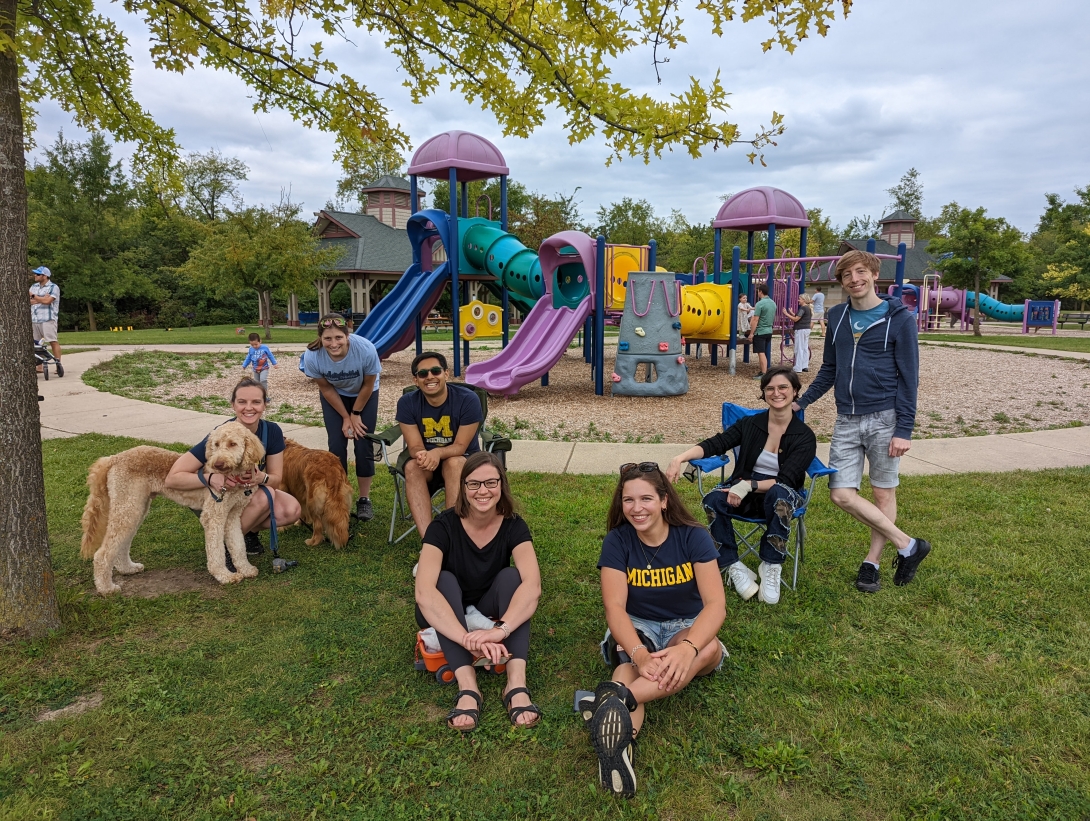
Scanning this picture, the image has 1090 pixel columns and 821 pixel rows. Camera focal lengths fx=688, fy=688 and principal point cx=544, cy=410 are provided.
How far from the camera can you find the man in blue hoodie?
3.79 meters

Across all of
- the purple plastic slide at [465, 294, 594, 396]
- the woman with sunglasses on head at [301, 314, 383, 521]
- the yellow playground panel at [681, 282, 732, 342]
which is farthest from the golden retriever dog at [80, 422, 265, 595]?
the yellow playground panel at [681, 282, 732, 342]

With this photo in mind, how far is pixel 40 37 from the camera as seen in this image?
3.16 m

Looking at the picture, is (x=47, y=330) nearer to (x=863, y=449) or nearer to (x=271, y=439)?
(x=271, y=439)

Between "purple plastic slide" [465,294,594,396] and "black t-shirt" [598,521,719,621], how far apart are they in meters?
7.92

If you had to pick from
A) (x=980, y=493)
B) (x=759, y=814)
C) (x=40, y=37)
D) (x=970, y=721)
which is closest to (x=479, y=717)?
(x=759, y=814)

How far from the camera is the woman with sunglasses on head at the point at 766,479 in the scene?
384 centimetres

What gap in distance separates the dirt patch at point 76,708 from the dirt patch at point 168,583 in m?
1.02

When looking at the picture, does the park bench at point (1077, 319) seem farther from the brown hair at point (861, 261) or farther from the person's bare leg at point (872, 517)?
the brown hair at point (861, 261)

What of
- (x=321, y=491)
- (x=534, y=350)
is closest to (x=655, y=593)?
(x=321, y=491)

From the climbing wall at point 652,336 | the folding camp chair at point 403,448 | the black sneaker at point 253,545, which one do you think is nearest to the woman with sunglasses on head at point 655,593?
the folding camp chair at point 403,448

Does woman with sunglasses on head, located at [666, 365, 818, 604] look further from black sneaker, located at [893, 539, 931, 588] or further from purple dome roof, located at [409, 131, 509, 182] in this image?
purple dome roof, located at [409, 131, 509, 182]

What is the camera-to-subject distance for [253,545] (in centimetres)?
475

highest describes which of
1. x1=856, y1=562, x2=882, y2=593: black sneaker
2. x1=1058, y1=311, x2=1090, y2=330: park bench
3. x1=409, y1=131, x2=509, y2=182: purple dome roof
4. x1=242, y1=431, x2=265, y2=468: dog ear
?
x1=409, y1=131, x2=509, y2=182: purple dome roof

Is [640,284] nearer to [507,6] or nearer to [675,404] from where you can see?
[675,404]
